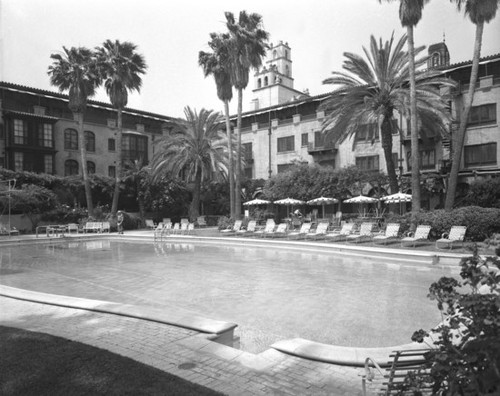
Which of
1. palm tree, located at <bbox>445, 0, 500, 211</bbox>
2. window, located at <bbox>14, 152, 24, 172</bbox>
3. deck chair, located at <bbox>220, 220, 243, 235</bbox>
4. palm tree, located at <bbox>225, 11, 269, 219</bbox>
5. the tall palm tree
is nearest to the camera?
palm tree, located at <bbox>445, 0, 500, 211</bbox>

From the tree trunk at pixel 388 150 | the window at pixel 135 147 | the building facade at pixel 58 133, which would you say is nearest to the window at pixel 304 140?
the building facade at pixel 58 133

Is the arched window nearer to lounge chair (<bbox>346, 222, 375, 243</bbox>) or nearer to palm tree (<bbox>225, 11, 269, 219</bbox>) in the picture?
palm tree (<bbox>225, 11, 269, 219</bbox>)

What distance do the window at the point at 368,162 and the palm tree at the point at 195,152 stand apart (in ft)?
42.0

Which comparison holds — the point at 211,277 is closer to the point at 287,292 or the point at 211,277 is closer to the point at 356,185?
the point at 287,292

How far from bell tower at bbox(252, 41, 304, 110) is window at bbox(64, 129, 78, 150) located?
27458 mm

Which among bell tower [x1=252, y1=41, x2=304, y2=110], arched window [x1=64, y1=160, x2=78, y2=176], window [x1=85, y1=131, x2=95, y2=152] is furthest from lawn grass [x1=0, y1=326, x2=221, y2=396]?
bell tower [x1=252, y1=41, x2=304, y2=110]

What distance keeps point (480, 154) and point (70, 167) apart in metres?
38.7

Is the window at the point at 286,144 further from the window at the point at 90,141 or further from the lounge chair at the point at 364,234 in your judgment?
the lounge chair at the point at 364,234

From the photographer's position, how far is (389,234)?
18.0 metres

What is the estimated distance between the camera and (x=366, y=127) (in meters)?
29.2

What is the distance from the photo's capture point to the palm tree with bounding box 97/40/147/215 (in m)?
33.0

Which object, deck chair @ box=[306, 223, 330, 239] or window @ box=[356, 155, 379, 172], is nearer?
deck chair @ box=[306, 223, 330, 239]

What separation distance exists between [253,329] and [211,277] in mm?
4909

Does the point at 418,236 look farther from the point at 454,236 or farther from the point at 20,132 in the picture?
the point at 20,132
